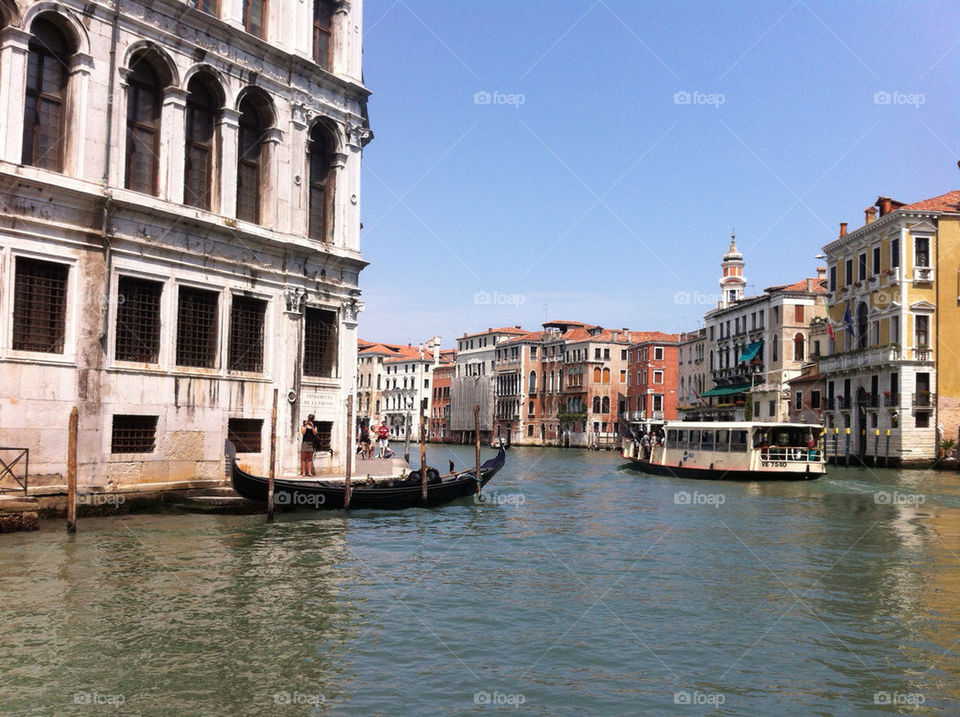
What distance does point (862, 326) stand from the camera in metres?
42.4

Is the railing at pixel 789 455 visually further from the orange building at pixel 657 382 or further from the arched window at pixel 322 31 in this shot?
the orange building at pixel 657 382

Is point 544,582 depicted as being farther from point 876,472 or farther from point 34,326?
point 876,472

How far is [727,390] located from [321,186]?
43.1m

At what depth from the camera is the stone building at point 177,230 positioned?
14.6 meters

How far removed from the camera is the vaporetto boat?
31.2 metres

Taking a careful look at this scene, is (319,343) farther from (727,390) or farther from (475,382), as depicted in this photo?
(475,382)

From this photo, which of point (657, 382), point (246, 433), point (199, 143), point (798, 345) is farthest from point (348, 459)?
point (657, 382)

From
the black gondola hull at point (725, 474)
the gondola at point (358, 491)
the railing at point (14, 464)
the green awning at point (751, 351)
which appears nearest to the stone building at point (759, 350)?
the green awning at point (751, 351)

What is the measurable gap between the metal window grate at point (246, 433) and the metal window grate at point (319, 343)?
68.0 inches

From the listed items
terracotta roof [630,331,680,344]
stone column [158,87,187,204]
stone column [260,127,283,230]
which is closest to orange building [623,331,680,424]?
terracotta roof [630,331,680,344]

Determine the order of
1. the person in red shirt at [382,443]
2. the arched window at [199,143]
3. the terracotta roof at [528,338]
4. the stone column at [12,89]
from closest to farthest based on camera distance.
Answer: the stone column at [12,89], the arched window at [199,143], the person in red shirt at [382,443], the terracotta roof at [528,338]

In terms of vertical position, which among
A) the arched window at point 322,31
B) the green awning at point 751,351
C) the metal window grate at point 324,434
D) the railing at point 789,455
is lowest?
the railing at point 789,455

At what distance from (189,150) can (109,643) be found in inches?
462

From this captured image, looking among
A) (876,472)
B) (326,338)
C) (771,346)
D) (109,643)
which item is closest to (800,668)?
(109,643)
